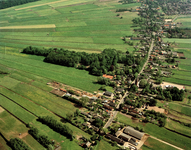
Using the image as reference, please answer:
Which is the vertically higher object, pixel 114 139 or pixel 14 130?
pixel 14 130

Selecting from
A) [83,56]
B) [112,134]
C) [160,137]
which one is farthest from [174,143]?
[83,56]

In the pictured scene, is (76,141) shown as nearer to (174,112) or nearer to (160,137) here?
(160,137)

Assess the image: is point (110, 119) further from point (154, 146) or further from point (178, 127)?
point (178, 127)

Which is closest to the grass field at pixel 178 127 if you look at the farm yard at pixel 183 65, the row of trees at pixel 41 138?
the farm yard at pixel 183 65

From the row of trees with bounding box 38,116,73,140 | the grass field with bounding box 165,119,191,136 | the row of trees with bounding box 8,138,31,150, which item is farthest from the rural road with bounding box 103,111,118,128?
the row of trees with bounding box 8,138,31,150

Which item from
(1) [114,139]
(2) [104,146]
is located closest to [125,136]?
(1) [114,139]

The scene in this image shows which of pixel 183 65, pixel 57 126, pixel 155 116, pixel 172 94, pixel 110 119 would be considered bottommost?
pixel 110 119

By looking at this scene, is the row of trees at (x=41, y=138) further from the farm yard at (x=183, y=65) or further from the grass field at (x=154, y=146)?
the farm yard at (x=183, y=65)
